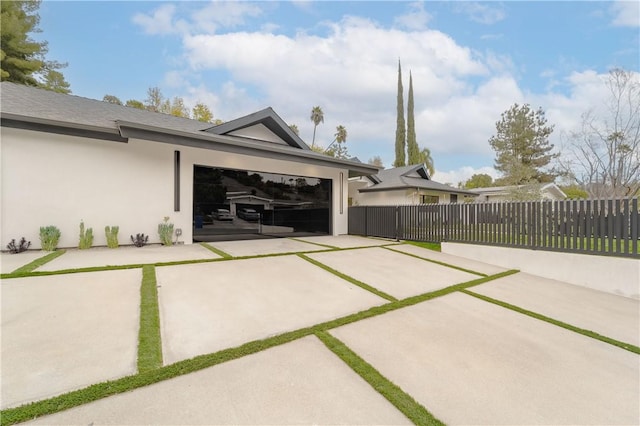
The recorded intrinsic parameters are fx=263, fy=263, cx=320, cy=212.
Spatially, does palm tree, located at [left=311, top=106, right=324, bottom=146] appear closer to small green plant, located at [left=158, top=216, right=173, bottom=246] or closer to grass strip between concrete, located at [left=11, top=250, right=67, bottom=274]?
small green plant, located at [left=158, top=216, right=173, bottom=246]

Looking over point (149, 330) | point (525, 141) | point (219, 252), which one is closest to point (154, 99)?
point (219, 252)

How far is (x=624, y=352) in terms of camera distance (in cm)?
308

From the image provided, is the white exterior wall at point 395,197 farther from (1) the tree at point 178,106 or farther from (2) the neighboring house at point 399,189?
(1) the tree at point 178,106

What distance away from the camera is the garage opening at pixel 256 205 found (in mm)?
8188

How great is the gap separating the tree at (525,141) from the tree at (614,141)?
12905 millimetres

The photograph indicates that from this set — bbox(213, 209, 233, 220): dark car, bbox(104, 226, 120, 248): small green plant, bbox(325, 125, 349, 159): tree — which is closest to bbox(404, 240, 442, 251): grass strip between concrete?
bbox(213, 209, 233, 220): dark car

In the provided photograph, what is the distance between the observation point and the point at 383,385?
2115 millimetres

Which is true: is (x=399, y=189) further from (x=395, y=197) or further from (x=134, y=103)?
(x=134, y=103)

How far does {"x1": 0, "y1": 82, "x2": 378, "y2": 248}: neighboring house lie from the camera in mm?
5801

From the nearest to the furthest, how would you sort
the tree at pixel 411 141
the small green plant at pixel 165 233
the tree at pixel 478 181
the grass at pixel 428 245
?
the small green plant at pixel 165 233 < the grass at pixel 428 245 < the tree at pixel 411 141 < the tree at pixel 478 181

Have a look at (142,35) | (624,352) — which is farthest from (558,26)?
(142,35)

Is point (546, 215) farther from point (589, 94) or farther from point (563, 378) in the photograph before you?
point (589, 94)

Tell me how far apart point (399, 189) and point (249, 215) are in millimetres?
9862

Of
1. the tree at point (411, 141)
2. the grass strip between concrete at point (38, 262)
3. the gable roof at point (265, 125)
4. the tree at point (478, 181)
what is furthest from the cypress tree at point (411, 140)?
the grass strip between concrete at point (38, 262)
